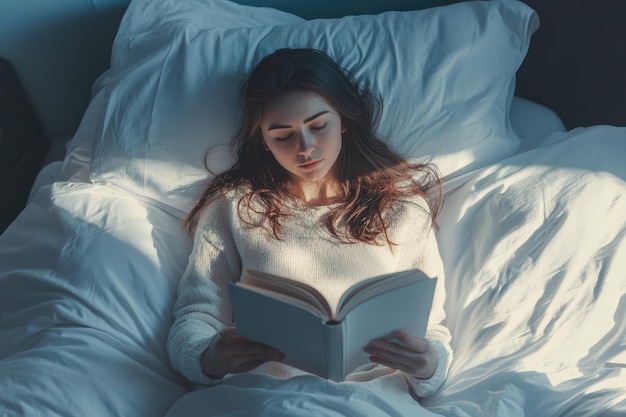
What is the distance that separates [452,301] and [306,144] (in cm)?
39

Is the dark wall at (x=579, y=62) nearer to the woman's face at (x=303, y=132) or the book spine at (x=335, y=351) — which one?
the woman's face at (x=303, y=132)

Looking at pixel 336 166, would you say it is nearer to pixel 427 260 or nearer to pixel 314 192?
pixel 314 192

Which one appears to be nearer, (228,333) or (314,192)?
(228,333)

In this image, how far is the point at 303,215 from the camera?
1.21 meters

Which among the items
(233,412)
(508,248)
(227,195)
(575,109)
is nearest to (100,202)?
(227,195)

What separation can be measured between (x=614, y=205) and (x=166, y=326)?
2.68 feet

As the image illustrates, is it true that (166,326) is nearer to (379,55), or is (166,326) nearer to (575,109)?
(379,55)

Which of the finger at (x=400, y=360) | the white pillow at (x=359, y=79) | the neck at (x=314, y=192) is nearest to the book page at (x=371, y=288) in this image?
the finger at (x=400, y=360)

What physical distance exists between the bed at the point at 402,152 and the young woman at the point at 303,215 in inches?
2.3

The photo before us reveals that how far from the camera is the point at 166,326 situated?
118cm

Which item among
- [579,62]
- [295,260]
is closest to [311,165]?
[295,260]

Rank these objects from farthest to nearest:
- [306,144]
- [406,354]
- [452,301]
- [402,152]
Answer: [402,152]
[452,301]
[306,144]
[406,354]

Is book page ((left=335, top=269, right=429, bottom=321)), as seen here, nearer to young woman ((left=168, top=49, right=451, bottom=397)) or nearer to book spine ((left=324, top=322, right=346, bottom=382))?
book spine ((left=324, top=322, right=346, bottom=382))

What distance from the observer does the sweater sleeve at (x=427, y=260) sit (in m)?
1.07
